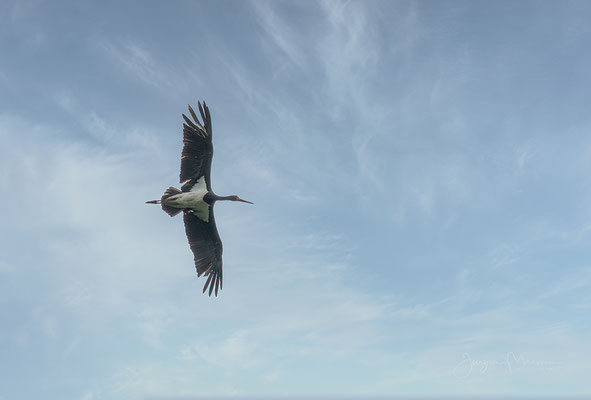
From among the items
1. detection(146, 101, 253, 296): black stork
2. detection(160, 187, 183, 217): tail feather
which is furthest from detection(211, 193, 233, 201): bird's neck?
detection(160, 187, 183, 217): tail feather

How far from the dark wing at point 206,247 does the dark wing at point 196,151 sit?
7.71 ft

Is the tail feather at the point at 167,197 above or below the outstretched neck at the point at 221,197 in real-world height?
below

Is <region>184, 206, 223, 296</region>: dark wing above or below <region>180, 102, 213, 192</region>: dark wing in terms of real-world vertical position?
below

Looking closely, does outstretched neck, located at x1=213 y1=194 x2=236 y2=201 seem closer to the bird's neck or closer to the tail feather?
the bird's neck

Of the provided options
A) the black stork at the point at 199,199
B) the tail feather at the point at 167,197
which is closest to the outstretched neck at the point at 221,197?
the black stork at the point at 199,199

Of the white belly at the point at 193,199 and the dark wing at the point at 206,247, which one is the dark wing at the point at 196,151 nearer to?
the white belly at the point at 193,199

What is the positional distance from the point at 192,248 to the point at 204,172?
14.7 ft

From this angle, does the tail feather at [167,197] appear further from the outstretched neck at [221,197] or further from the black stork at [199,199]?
the outstretched neck at [221,197]

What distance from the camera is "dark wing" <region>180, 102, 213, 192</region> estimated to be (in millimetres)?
23578

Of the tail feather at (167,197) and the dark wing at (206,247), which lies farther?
the dark wing at (206,247)

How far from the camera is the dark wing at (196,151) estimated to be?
23.6 metres

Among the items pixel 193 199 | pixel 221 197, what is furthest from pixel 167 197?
pixel 221 197

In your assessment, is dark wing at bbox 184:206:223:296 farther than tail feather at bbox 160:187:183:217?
Yes

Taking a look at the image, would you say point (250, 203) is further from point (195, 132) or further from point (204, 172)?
point (195, 132)
